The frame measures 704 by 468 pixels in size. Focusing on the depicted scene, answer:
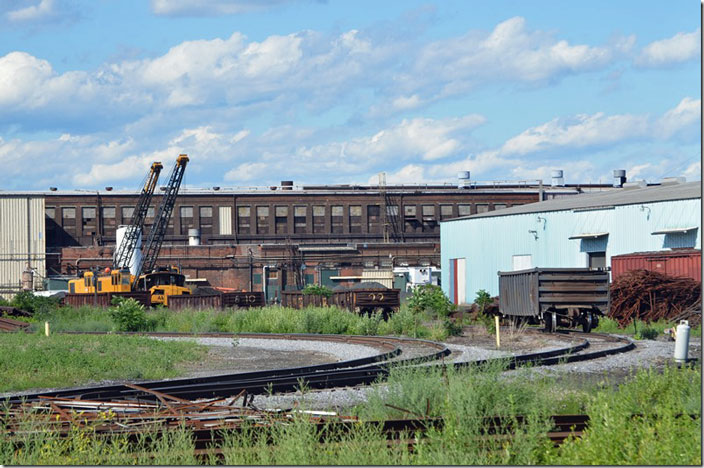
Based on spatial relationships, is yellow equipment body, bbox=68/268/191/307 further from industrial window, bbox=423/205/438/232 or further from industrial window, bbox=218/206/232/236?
industrial window, bbox=423/205/438/232

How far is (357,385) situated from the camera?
46.8 feet

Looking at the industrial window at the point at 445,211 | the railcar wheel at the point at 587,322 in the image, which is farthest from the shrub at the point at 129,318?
the industrial window at the point at 445,211

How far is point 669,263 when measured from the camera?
29062 millimetres

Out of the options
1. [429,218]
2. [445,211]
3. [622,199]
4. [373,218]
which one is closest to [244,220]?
[373,218]

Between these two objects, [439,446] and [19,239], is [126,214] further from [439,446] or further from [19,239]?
[439,446]

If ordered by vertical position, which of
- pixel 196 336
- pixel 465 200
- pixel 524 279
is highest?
pixel 465 200

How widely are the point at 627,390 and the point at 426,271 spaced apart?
50091mm

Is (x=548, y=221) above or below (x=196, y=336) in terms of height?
above

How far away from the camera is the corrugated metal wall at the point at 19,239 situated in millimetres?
66938

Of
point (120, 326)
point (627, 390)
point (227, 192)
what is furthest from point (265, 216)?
point (627, 390)

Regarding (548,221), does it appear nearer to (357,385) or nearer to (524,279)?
(524,279)

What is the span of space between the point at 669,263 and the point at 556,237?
10.3m

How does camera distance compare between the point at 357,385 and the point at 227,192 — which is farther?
the point at 227,192

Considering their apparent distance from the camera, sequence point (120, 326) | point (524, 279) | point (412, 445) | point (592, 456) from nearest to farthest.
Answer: point (592, 456), point (412, 445), point (524, 279), point (120, 326)
